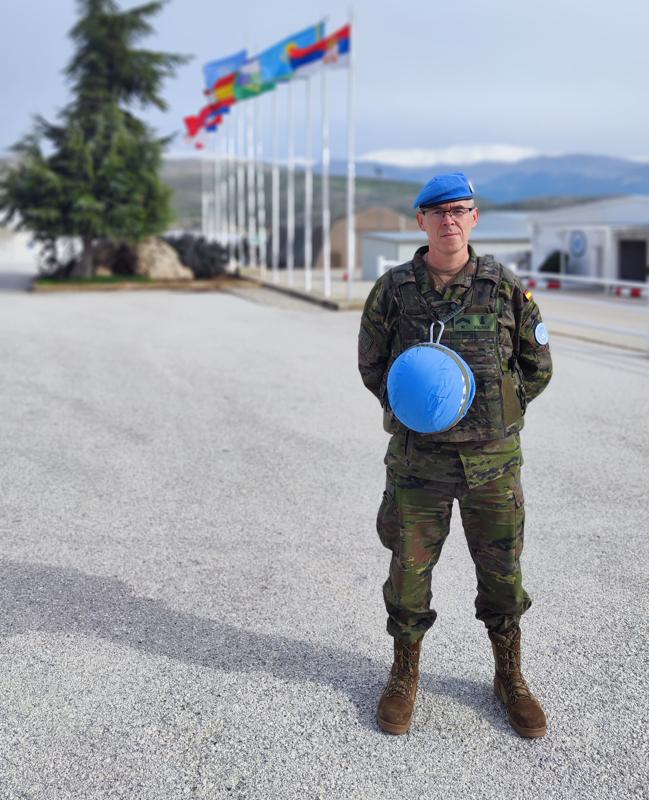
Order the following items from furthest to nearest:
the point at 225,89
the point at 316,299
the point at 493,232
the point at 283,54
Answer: the point at 493,232 < the point at 225,89 < the point at 283,54 < the point at 316,299

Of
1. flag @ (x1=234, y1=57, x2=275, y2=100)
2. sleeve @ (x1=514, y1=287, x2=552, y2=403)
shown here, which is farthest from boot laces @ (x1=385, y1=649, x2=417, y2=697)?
flag @ (x1=234, y1=57, x2=275, y2=100)

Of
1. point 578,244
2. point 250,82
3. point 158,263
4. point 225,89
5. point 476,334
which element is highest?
point 225,89

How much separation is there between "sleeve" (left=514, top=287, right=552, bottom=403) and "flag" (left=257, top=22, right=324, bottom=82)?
20.5 m

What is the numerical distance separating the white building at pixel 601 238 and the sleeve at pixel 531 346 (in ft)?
90.5

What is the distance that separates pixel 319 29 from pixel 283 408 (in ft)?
51.3

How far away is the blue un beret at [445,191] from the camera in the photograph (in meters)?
3.19

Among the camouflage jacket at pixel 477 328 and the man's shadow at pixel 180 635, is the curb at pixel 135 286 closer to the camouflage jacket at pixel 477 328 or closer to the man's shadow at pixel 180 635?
the man's shadow at pixel 180 635

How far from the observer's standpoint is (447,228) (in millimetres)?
3182

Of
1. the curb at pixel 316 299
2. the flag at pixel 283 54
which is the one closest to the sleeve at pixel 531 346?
the curb at pixel 316 299

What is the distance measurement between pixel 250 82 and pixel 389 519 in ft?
84.4

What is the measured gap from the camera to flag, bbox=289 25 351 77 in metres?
21.1

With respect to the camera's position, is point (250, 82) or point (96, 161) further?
point (96, 161)

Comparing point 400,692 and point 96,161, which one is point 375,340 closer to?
point 400,692

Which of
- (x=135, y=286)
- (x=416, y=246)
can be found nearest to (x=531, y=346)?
(x=135, y=286)
